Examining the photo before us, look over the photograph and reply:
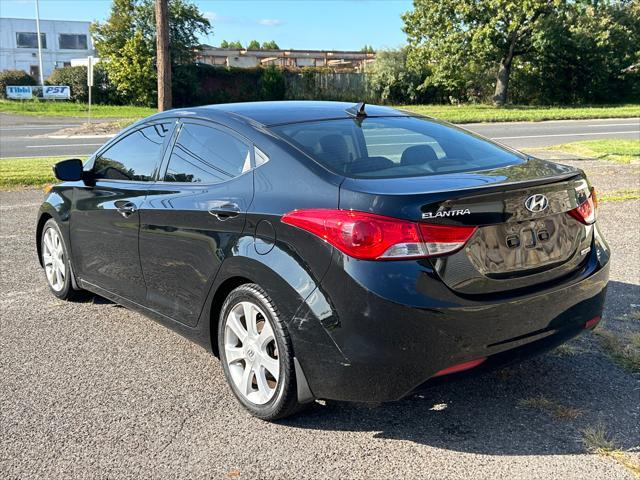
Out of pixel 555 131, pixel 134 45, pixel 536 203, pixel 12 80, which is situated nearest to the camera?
pixel 536 203

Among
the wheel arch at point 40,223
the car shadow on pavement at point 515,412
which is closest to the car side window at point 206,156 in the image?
the car shadow on pavement at point 515,412

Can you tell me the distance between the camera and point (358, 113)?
415cm

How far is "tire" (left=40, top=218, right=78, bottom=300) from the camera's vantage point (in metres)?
5.33

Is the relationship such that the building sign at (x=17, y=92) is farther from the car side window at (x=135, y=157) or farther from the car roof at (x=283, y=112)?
the car roof at (x=283, y=112)

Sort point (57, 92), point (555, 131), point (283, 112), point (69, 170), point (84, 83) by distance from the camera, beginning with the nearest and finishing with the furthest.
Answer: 1. point (283, 112)
2. point (69, 170)
3. point (555, 131)
4. point (57, 92)
5. point (84, 83)

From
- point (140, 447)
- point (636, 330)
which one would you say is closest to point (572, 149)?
point (636, 330)

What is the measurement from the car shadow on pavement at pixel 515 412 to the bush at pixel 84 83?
3785cm

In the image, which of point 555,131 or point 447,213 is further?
point 555,131

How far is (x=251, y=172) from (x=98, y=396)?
1512 millimetres

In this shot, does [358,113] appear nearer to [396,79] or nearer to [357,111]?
[357,111]

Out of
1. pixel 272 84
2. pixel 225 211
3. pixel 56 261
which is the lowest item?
pixel 56 261

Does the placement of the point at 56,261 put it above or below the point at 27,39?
below

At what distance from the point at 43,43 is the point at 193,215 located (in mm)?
66834

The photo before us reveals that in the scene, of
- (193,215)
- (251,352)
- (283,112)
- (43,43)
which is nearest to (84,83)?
(43,43)
